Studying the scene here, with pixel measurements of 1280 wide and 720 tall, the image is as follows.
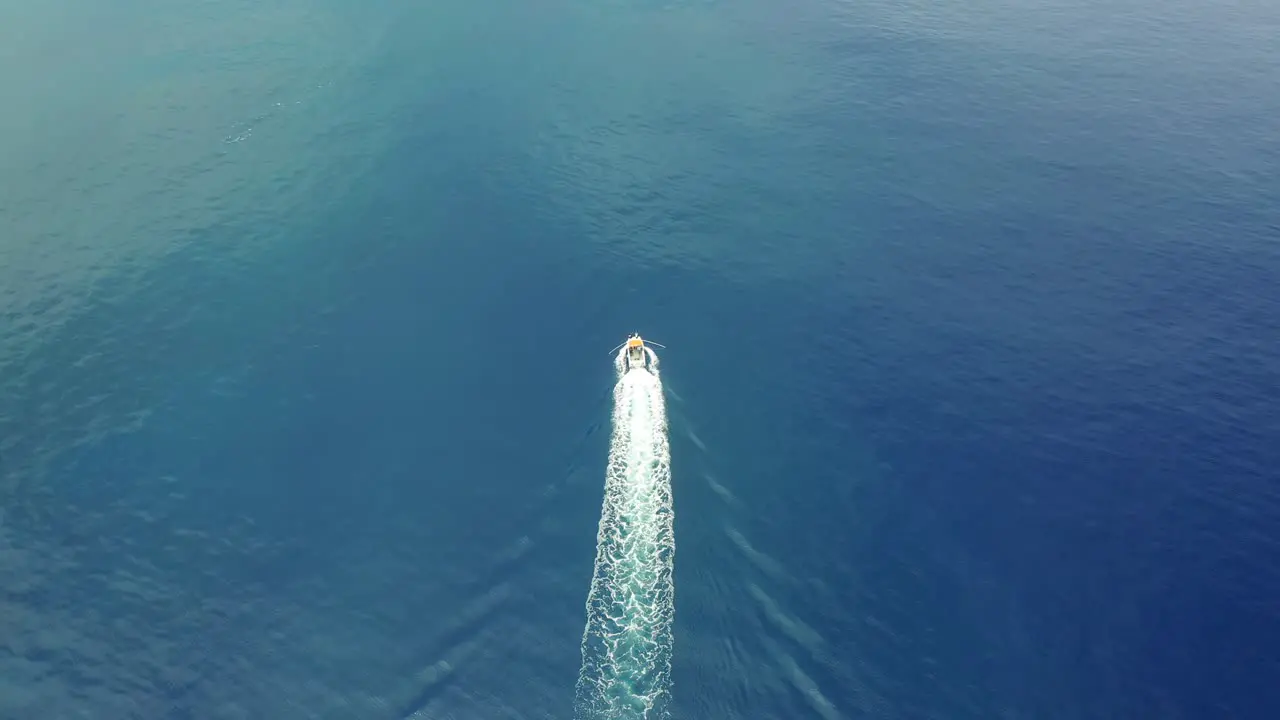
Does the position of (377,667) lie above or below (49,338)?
below

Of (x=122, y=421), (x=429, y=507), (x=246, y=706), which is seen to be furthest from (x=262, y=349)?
(x=246, y=706)

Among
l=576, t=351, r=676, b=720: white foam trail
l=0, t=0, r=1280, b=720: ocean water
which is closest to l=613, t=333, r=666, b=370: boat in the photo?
l=0, t=0, r=1280, b=720: ocean water

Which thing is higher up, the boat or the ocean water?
the boat

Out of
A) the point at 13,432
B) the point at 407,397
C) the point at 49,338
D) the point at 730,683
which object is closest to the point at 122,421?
the point at 13,432

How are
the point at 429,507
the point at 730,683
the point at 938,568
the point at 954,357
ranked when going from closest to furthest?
the point at 730,683 < the point at 938,568 < the point at 429,507 < the point at 954,357

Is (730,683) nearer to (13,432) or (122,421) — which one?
(122,421)

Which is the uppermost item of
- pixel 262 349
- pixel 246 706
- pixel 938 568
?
pixel 262 349

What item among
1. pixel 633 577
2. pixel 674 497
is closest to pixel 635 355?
pixel 674 497

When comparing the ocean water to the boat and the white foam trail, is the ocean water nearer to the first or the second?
the white foam trail

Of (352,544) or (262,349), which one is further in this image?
(262,349)

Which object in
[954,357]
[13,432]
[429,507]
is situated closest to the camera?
[429,507]
